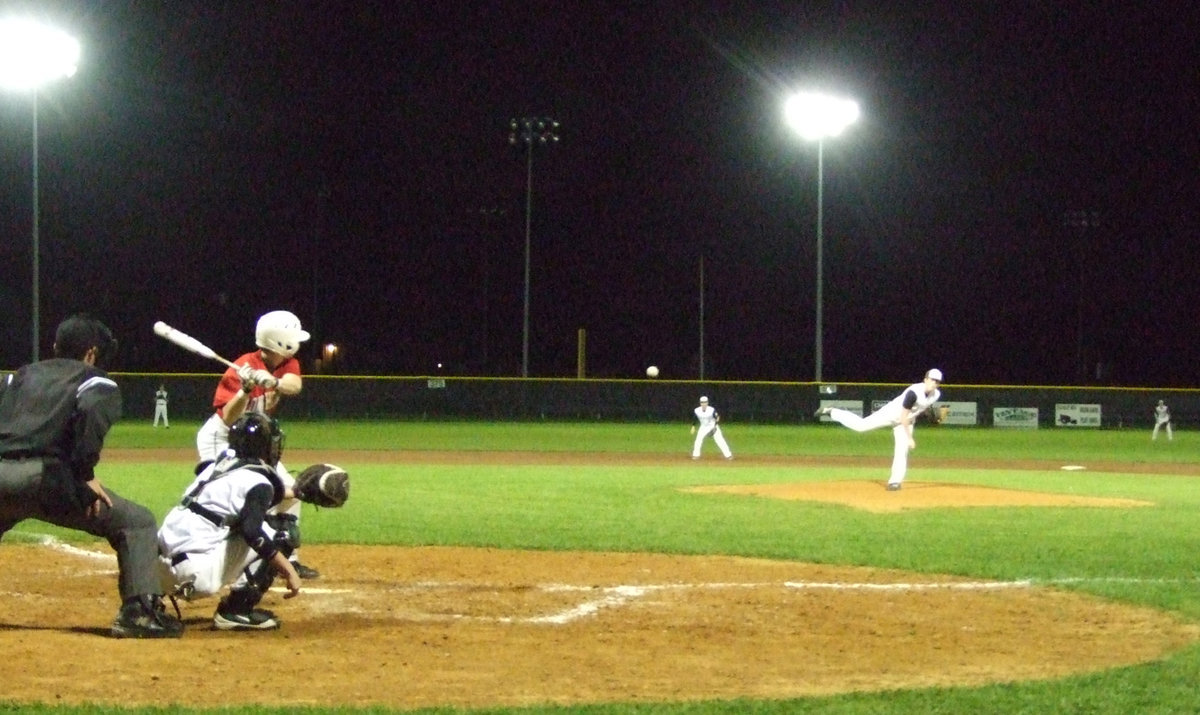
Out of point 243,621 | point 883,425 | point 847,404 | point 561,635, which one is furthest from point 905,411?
point 847,404

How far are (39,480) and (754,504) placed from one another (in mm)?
11080

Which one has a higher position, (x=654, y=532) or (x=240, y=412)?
(x=240, y=412)

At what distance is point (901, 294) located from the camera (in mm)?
79438

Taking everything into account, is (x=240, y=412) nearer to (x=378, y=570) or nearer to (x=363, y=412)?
(x=378, y=570)

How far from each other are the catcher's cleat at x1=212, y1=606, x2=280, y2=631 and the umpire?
1.60 ft

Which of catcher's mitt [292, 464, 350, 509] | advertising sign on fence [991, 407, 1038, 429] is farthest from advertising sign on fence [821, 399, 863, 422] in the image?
catcher's mitt [292, 464, 350, 509]

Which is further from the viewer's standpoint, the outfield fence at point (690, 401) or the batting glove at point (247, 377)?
the outfield fence at point (690, 401)

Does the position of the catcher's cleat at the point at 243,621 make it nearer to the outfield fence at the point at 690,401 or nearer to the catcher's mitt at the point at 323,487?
the catcher's mitt at the point at 323,487

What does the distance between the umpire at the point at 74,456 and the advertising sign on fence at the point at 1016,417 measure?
4134 cm

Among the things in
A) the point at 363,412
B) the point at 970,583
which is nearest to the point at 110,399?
the point at 970,583

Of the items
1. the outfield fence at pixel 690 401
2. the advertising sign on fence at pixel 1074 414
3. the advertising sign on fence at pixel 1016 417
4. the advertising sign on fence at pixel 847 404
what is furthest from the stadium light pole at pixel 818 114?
the advertising sign on fence at pixel 1074 414

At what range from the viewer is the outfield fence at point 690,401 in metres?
45.6

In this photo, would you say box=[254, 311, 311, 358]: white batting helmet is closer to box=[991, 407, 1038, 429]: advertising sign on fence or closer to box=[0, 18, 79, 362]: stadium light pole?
box=[0, 18, 79, 362]: stadium light pole

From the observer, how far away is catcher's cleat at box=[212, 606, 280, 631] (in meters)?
7.74
